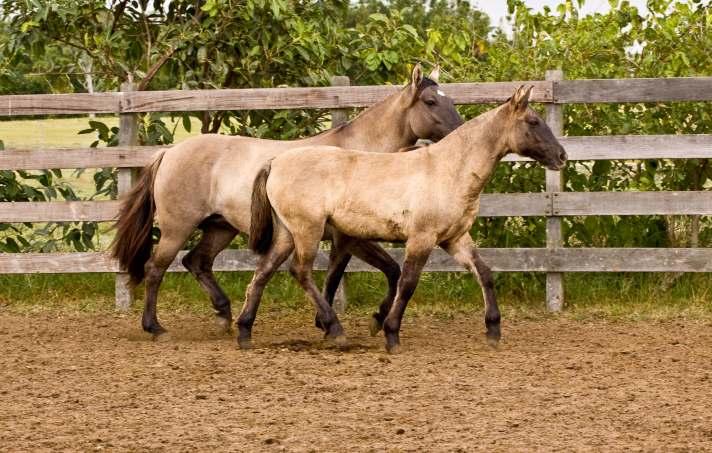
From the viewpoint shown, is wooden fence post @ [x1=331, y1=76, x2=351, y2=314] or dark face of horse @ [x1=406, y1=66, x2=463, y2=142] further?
wooden fence post @ [x1=331, y1=76, x2=351, y2=314]

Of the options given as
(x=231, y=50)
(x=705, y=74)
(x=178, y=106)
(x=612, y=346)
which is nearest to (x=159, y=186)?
(x=178, y=106)

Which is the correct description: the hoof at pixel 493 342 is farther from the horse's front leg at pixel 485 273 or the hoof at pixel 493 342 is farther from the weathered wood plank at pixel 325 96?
the weathered wood plank at pixel 325 96

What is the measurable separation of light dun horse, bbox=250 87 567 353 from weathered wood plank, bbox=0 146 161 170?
6.57 feet

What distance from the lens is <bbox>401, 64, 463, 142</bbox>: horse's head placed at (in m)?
8.48

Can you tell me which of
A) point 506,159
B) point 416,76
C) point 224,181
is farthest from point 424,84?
point 224,181

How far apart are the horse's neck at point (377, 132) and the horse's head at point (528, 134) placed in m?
0.95

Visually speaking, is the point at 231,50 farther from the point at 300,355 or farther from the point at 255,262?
the point at 300,355

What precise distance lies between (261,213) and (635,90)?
3040 mm

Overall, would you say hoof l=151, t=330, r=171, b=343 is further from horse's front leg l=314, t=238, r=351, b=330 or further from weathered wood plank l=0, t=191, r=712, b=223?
weathered wood plank l=0, t=191, r=712, b=223

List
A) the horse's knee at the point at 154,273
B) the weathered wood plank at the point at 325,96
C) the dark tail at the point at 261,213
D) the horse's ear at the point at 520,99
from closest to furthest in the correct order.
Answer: the horse's ear at the point at 520,99 < the dark tail at the point at 261,213 < the horse's knee at the point at 154,273 < the weathered wood plank at the point at 325,96

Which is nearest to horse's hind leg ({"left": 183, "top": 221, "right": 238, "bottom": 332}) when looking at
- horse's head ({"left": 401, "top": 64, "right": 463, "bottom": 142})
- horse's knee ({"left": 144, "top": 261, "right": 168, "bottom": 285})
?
horse's knee ({"left": 144, "top": 261, "right": 168, "bottom": 285})

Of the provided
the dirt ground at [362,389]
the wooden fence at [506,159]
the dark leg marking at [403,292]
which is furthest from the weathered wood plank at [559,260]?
the dark leg marking at [403,292]

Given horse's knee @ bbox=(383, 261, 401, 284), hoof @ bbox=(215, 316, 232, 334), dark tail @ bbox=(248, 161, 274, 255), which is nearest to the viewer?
dark tail @ bbox=(248, 161, 274, 255)

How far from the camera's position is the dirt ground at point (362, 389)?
223 inches
